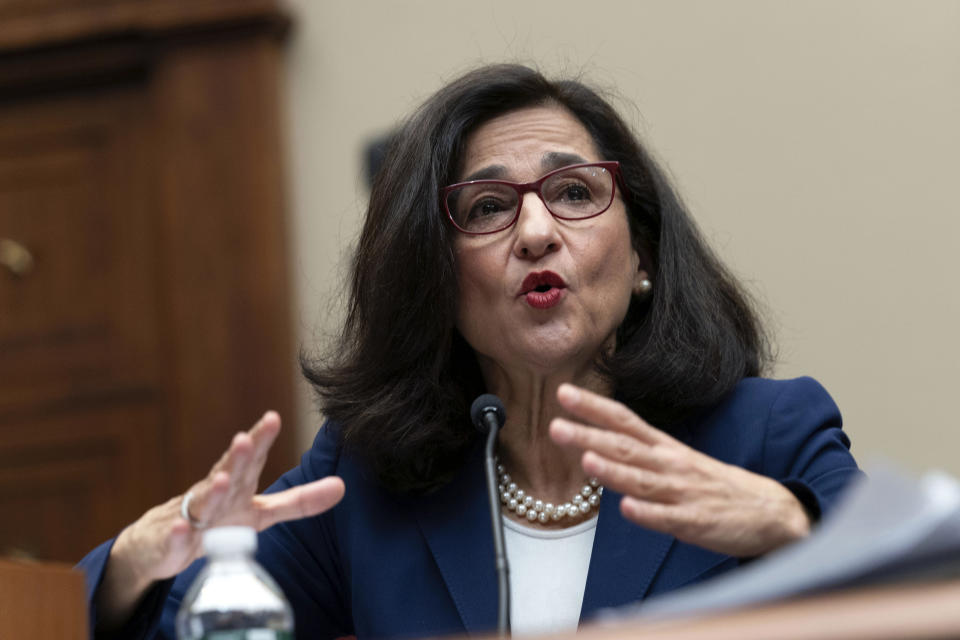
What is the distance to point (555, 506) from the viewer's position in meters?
2.15

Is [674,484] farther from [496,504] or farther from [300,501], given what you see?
[300,501]

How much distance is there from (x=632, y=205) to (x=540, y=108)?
249 mm

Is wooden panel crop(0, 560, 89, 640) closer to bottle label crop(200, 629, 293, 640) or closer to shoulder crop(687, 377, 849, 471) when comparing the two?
bottle label crop(200, 629, 293, 640)

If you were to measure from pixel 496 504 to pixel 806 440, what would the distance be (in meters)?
0.58

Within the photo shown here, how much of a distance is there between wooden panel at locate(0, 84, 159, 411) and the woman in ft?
5.94

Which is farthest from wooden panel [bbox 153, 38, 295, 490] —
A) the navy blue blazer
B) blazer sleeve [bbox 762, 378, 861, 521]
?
blazer sleeve [bbox 762, 378, 861, 521]

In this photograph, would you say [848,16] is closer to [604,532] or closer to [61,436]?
[604,532]

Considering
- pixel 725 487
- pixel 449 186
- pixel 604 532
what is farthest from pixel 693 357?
pixel 725 487

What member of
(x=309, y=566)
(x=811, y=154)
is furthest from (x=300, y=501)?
(x=811, y=154)

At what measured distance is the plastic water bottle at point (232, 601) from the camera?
128 cm

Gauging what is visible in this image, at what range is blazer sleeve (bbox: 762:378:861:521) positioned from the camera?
1.82 meters

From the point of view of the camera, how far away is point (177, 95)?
13.3 feet

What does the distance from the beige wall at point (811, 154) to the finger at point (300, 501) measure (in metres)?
1.85

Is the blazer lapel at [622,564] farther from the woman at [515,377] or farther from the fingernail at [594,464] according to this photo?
the fingernail at [594,464]
